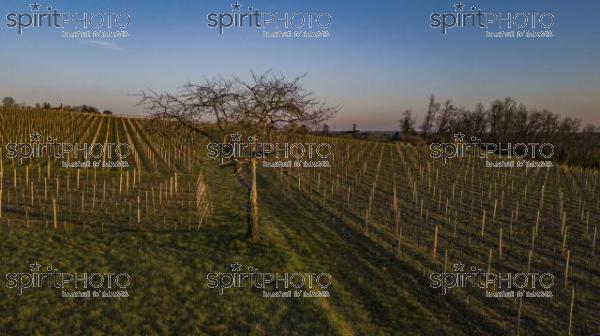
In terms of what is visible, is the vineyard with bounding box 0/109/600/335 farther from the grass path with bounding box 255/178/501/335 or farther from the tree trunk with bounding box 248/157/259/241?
the tree trunk with bounding box 248/157/259/241

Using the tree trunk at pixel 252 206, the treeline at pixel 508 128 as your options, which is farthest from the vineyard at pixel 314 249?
the treeline at pixel 508 128

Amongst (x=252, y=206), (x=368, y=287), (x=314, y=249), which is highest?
(x=252, y=206)

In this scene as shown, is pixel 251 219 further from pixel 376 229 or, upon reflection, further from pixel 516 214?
pixel 516 214

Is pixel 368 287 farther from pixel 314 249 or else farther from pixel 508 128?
pixel 508 128

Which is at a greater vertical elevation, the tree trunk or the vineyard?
the tree trunk

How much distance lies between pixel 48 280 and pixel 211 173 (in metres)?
22.2

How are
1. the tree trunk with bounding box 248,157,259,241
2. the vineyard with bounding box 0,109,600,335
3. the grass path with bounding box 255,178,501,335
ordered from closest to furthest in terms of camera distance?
the vineyard with bounding box 0,109,600,335
the grass path with bounding box 255,178,501,335
the tree trunk with bounding box 248,157,259,241

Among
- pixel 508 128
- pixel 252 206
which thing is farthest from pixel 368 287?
pixel 508 128

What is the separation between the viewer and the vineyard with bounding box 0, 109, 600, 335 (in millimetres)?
9953

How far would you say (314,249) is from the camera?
15.3 meters

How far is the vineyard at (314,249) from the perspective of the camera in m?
9.95

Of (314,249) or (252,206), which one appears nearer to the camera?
(252,206)

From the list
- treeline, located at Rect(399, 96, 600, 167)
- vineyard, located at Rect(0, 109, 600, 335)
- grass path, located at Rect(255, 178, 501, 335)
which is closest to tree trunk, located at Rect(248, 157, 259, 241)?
vineyard, located at Rect(0, 109, 600, 335)

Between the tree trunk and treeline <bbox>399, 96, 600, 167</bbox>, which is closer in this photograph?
the tree trunk
